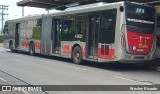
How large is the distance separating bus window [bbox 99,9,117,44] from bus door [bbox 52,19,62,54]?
16.1 feet

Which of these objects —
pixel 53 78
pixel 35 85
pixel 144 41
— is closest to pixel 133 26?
pixel 144 41

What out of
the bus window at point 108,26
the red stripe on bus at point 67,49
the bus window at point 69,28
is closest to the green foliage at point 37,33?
the bus window at point 69,28

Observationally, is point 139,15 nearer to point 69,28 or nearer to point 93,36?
point 93,36

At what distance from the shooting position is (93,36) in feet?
58.3

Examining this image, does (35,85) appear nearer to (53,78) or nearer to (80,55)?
(53,78)

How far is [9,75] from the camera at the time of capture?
1346cm

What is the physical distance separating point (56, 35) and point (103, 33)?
5718 mm

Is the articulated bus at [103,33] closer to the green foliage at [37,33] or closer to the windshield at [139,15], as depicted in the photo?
the windshield at [139,15]

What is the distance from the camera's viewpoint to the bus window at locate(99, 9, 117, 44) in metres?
16.2

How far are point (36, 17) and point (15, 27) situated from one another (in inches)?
191

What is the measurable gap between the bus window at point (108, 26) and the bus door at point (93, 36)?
0.49 m

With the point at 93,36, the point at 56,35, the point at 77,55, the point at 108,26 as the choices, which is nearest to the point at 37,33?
the point at 56,35

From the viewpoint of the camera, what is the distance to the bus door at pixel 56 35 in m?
21.4

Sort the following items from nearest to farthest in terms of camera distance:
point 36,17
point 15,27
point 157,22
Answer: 1. point 157,22
2. point 36,17
3. point 15,27
